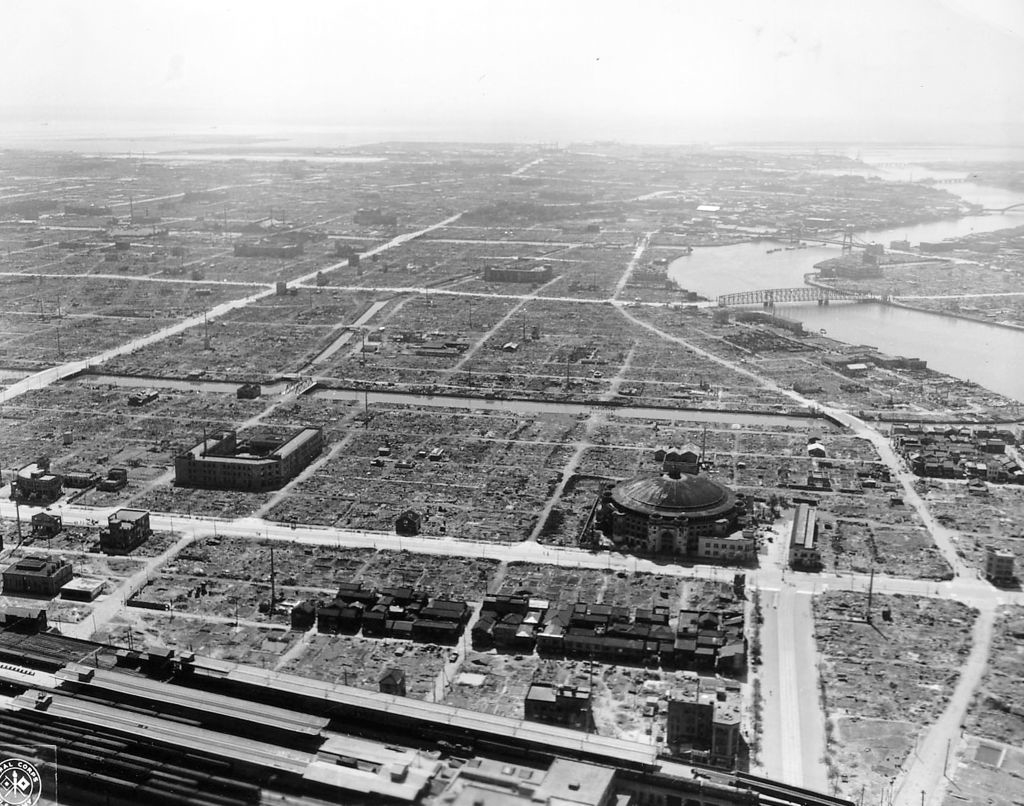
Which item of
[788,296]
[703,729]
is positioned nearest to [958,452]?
[703,729]

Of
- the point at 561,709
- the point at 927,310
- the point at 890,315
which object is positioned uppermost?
the point at 561,709

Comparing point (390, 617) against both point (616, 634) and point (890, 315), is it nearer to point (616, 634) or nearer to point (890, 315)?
point (616, 634)

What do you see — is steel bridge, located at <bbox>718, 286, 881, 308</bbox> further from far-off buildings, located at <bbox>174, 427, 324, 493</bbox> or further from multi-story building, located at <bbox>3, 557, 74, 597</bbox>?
multi-story building, located at <bbox>3, 557, 74, 597</bbox>

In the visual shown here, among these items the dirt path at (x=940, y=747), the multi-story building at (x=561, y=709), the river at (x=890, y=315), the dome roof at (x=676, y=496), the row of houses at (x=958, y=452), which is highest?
the dome roof at (x=676, y=496)

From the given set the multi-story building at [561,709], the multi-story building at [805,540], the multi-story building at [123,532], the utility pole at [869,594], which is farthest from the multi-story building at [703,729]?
the multi-story building at [123,532]

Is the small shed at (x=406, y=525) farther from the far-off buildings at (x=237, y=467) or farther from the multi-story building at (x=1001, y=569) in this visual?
the multi-story building at (x=1001, y=569)

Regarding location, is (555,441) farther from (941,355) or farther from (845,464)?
(941,355)
